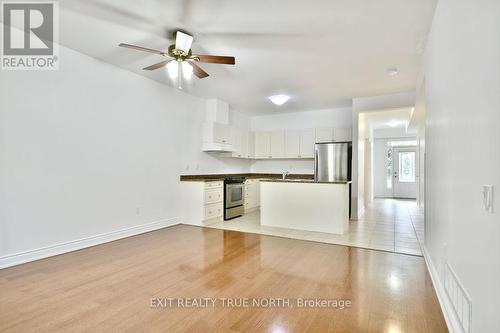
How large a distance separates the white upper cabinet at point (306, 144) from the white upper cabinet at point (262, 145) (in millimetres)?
980

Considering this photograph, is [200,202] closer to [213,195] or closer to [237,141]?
[213,195]

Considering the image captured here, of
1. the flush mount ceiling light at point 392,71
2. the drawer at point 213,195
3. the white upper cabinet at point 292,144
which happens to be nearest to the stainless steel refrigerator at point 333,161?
the white upper cabinet at point 292,144

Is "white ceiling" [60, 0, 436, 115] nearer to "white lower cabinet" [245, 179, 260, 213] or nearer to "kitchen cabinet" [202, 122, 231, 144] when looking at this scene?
"kitchen cabinet" [202, 122, 231, 144]

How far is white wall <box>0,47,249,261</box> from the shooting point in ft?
9.95

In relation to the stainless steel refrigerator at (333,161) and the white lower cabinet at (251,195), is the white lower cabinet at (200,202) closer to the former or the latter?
the white lower cabinet at (251,195)

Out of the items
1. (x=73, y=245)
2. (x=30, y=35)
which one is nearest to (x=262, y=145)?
(x=73, y=245)

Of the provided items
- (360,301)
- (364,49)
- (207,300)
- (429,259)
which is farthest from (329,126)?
(207,300)

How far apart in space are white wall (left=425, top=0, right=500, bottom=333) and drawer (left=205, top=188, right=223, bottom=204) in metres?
3.85

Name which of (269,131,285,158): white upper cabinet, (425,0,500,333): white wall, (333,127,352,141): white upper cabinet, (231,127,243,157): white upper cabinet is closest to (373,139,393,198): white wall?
(333,127,352,141): white upper cabinet

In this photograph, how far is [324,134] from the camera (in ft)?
21.9

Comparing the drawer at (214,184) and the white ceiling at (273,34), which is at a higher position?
the white ceiling at (273,34)

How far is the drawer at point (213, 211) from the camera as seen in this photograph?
5219mm

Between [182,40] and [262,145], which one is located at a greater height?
[182,40]

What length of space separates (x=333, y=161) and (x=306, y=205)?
2.03m
